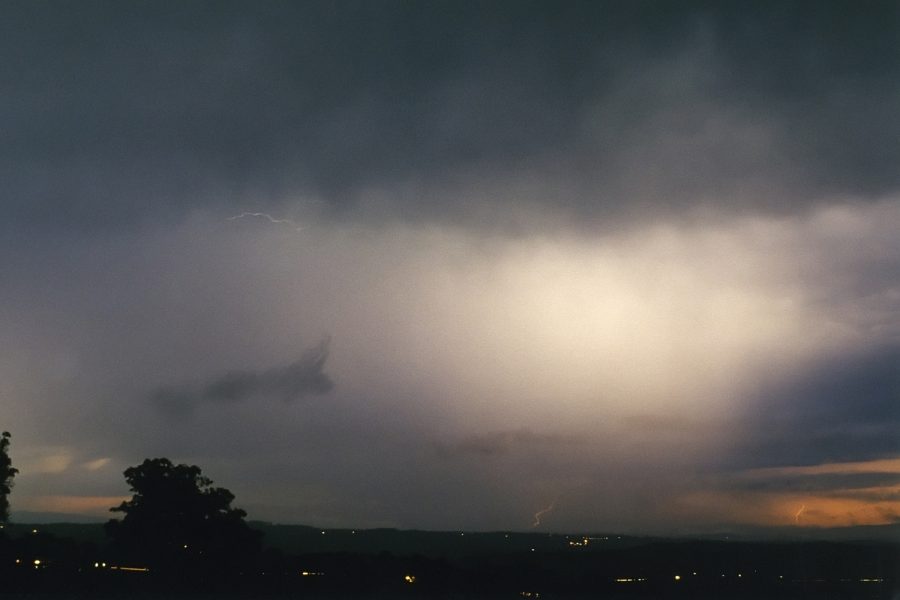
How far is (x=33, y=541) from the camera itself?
340 feet

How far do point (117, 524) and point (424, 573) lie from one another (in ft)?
129

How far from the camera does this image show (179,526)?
10581cm

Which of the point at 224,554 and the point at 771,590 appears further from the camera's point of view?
the point at 771,590

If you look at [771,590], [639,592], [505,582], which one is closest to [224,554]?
[505,582]

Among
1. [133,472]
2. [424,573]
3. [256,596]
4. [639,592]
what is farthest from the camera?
[639,592]

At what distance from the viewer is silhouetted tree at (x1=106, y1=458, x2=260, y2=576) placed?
10431 centimetres

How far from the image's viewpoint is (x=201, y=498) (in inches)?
4210

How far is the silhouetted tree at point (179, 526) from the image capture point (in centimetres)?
10431

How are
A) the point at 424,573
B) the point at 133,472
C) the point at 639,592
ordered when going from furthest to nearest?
1. the point at 639,592
2. the point at 424,573
3. the point at 133,472

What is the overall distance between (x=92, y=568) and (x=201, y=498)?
1320 centimetres

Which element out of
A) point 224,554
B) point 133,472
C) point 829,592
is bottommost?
point 829,592

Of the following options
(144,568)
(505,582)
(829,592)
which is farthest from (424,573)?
(829,592)

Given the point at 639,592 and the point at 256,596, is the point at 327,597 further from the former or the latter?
the point at 639,592

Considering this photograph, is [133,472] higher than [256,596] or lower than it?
higher
